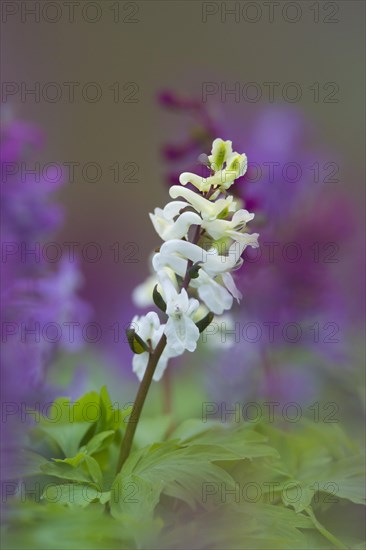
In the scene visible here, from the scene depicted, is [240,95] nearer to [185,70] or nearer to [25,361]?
[185,70]

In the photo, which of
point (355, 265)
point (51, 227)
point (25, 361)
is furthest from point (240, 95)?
point (25, 361)

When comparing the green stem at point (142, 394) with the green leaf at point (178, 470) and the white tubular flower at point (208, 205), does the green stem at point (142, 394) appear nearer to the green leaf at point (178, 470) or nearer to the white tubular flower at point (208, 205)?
the green leaf at point (178, 470)

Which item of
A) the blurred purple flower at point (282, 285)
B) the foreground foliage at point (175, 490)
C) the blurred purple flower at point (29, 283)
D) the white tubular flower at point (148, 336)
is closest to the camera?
the foreground foliage at point (175, 490)

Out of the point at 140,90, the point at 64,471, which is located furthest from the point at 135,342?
the point at 140,90

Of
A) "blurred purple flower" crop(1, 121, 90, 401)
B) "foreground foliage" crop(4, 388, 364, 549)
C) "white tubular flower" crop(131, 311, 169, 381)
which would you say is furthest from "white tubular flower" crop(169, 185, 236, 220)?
"blurred purple flower" crop(1, 121, 90, 401)

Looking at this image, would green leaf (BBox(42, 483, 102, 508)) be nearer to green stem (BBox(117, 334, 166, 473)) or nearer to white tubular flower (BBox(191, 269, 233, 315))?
green stem (BBox(117, 334, 166, 473))

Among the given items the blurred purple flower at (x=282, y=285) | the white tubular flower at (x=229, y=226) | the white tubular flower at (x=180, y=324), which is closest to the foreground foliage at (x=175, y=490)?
the white tubular flower at (x=180, y=324)
